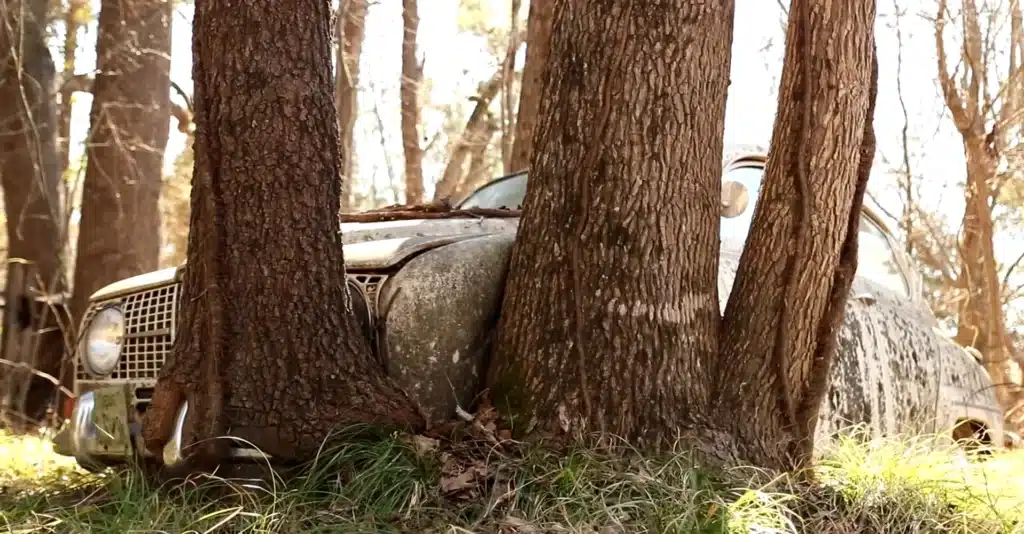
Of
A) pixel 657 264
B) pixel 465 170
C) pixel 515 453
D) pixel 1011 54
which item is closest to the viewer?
pixel 515 453

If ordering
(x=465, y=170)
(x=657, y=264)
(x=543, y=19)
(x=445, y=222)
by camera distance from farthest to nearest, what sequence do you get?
(x=465, y=170) → (x=543, y=19) → (x=445, y=222) → (x=657, y=264)

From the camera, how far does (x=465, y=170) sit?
66.7 feet

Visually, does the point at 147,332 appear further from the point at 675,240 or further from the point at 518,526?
the point at 675,240

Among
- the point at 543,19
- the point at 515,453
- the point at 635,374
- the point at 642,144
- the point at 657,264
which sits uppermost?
the point at 543,19

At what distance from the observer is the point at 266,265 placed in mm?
3012

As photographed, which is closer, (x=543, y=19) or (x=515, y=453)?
(x=515, y=453)

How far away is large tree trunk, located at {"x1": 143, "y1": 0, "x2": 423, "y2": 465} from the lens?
2943mm

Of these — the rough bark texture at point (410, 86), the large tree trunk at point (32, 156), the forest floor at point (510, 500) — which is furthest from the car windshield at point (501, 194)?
the rough bark texture at point (410, 86)

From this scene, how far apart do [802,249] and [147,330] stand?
7.45ft

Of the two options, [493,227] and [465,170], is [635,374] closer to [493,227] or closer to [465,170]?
[493,227]

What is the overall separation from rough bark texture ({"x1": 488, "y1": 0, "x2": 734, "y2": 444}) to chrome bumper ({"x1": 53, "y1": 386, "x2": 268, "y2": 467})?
3.89 ft

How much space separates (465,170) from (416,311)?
17.4 m

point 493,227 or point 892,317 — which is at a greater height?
point 493,227

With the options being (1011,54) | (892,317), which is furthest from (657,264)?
(1011,54)
